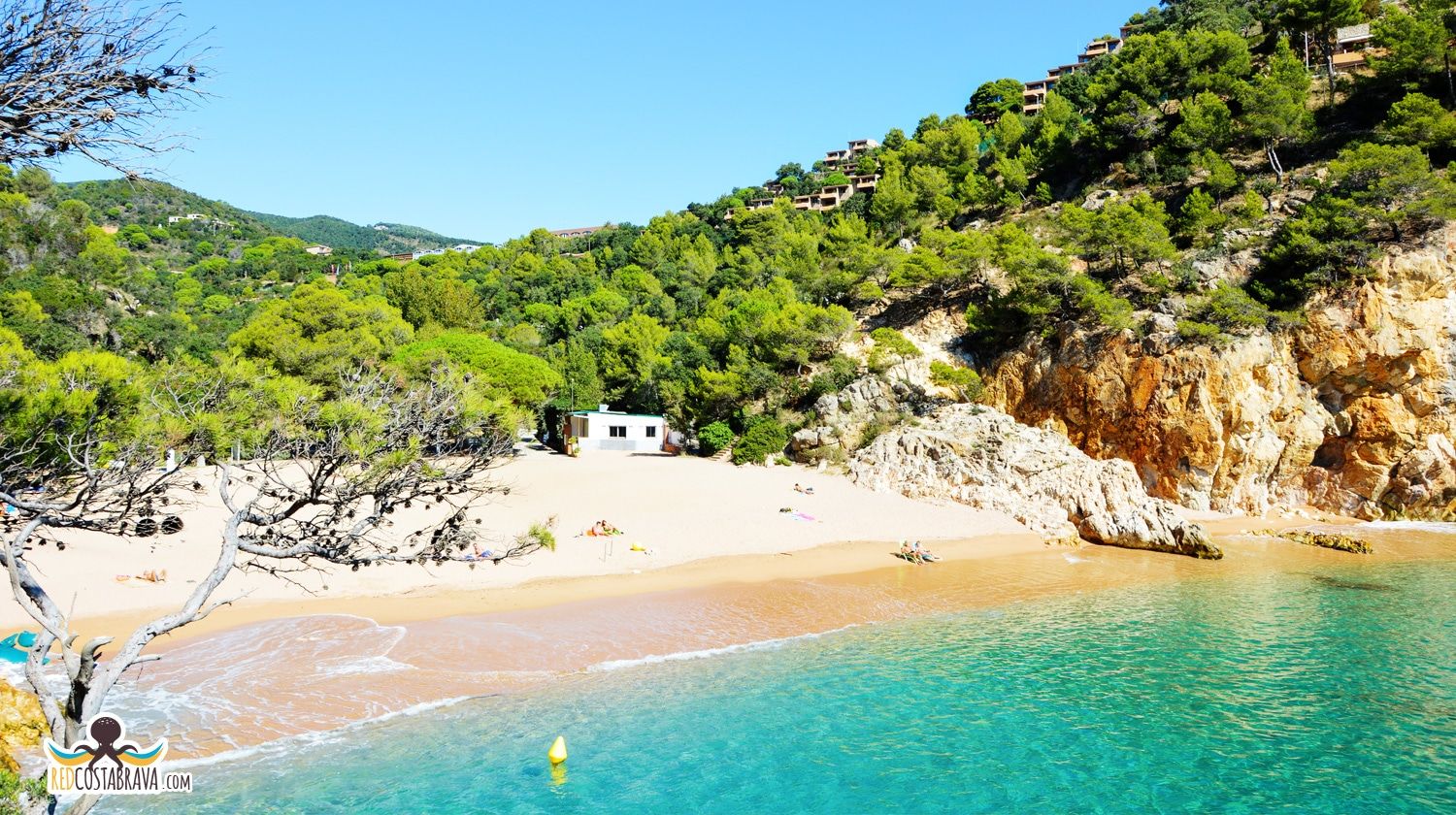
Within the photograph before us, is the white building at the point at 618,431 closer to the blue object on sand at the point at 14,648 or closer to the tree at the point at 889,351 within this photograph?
the tree at the point at 889,351

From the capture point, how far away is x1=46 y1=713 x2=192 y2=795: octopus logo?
14.2 ft

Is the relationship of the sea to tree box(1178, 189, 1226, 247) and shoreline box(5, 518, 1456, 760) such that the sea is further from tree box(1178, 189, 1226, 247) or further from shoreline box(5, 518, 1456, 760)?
tree box(1178, 189, 1226, 247)

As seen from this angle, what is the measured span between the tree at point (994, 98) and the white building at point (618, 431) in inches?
2099

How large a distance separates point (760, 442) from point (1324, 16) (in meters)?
40.6

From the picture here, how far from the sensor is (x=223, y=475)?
17.3ft

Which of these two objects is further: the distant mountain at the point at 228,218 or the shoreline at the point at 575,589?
the distant mountain at the point at 228,218

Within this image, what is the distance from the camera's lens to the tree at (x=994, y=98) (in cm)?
7625

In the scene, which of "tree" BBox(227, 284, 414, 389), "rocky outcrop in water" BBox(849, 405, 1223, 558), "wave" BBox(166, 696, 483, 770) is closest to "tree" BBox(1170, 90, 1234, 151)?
"rocky outcrop in water" BBox(849, 405, 1223, 558)

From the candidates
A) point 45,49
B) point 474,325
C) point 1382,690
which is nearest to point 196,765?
point 45,49

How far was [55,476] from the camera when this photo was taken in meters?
6.48

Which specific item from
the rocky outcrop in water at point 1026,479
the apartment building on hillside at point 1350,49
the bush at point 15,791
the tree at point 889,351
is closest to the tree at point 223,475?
the bush at point 15,791

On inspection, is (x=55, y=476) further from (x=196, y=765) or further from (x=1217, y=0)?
(x=1217, y=0)

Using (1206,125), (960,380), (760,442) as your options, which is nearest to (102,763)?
(760,442)

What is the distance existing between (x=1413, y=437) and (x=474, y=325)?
54764 millimetres
